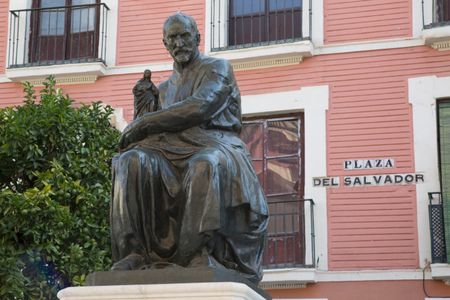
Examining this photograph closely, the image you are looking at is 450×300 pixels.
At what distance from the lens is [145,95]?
21.4 ft

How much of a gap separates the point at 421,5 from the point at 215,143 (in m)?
8.89

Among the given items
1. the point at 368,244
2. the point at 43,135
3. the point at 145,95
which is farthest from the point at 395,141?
the point at 145,95

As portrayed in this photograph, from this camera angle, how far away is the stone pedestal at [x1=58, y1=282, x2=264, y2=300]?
5.37 metres

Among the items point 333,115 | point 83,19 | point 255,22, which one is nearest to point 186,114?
point 333,115

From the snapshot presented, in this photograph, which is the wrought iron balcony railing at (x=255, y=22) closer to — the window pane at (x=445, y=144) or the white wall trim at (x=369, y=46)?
the white wall trim at (x=369, y=46)

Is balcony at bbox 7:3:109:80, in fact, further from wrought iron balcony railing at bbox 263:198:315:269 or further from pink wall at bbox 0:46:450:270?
wrought iron balcony railing at bbox 263:198:315:269

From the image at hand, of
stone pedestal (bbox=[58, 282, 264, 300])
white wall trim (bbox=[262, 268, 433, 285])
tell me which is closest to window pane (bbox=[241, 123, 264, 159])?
white wall trim (bbox=[262, 268, 433, 285])

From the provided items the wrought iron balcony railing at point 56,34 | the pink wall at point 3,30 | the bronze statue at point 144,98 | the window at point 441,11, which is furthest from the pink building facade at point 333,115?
the bronze statue at point 144,98

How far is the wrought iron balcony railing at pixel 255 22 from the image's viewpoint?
15.0 metres

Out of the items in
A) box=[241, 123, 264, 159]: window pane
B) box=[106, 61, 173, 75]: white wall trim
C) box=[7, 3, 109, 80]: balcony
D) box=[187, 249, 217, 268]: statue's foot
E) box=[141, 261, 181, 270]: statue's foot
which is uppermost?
box=[7, 3, 109, 80]: balcony

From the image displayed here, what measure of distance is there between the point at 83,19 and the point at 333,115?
13.6 feet

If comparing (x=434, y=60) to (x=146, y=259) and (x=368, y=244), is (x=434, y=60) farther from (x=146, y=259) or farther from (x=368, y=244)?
(x=146, y=259)

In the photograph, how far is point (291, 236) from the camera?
14180 millimetres

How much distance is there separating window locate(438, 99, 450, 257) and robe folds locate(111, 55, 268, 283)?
781 cm
